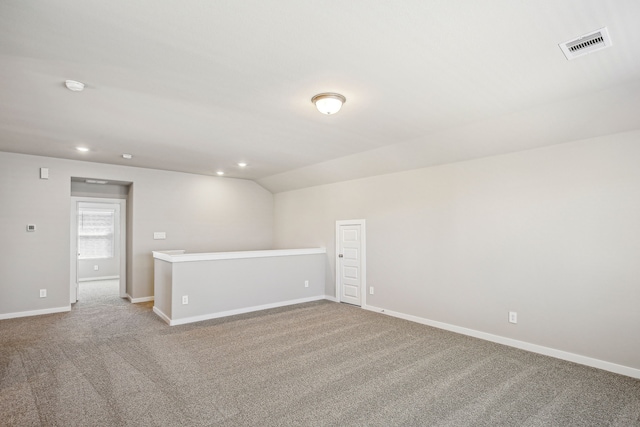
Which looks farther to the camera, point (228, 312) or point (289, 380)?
point (228, 312)

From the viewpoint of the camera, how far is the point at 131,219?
21.0 feet

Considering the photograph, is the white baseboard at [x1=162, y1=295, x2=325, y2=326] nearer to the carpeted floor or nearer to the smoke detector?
the carpeted floor

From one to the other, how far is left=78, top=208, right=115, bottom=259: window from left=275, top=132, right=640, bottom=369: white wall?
24.7 feet

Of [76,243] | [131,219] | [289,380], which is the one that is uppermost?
[131,219]

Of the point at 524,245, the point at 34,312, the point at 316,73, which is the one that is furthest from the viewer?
the point at 34,312

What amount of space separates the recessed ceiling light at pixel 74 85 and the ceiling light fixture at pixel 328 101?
74.6 inches

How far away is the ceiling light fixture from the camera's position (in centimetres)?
297

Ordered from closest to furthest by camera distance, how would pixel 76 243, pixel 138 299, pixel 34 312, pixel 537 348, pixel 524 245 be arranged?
Result: pixel 537 348 → pixel 524 245 → pixel 34 312 → pixel 76 243 → pixel 138 299

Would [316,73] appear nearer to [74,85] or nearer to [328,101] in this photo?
[328,101]

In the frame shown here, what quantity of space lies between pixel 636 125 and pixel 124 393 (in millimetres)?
5124

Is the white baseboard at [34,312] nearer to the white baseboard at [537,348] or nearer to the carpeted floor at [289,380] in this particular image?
the carpeted floor at [289,380]

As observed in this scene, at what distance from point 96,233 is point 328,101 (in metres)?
8.91

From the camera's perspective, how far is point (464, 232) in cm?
457

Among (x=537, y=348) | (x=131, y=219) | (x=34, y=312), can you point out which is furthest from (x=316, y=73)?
(x=34, y=312)
